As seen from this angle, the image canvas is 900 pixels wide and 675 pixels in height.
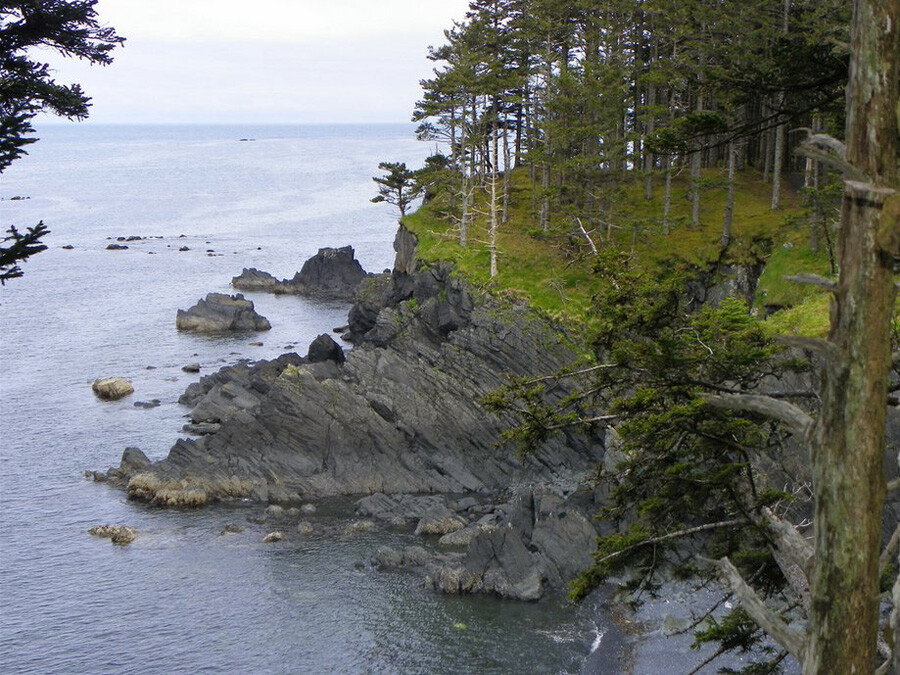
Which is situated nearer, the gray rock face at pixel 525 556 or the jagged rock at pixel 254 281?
the gray rock face at pixel 525 556

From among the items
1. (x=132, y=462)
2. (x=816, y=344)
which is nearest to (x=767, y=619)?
(x=816, y=344)

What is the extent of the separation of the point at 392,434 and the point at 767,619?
4575 cm

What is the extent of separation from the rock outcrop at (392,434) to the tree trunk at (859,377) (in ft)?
138

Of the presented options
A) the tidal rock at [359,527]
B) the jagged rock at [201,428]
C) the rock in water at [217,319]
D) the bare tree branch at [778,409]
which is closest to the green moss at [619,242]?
the tidal rock at [359,527]

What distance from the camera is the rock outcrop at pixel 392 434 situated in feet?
174

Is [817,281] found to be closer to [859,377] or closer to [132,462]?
[859,377]

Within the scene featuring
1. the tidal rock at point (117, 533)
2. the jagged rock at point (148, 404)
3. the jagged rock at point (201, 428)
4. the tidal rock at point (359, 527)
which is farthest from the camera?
the jagged rock at point (148, 404)

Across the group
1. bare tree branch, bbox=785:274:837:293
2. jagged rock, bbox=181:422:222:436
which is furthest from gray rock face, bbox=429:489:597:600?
bare tree branch, bbox=785:274:837:293

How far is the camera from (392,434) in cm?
5472

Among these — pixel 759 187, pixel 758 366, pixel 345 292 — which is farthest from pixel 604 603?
pixel 345 292

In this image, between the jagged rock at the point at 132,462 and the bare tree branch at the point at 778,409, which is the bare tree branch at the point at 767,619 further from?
the jagged rock at the point at 132,462

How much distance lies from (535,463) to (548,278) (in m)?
14.5

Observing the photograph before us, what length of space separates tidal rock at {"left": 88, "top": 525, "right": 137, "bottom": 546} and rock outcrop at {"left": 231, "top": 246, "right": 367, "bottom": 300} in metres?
68.5

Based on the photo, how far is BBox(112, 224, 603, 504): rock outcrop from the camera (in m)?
53.0
